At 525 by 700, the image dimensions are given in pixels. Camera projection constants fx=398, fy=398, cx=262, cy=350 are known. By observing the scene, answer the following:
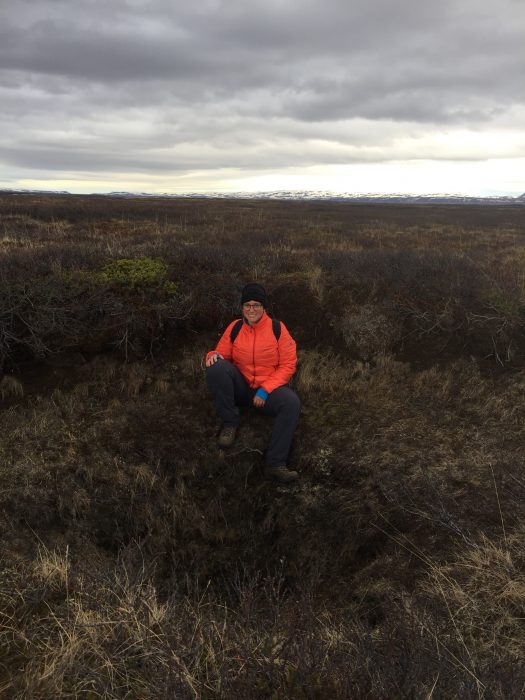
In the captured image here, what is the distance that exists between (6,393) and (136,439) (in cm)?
209

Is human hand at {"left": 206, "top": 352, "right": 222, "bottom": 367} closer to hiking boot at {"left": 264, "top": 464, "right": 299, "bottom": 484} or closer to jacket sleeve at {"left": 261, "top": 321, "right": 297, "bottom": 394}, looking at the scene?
jacket sleeve at {"left": 261, "top": 321, "right": 297, "bottom": 394}

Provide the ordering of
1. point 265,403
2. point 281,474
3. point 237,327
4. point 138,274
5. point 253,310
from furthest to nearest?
point 138,274 < point 237,327 < point 265,403 < point 253,310 < point 281,474

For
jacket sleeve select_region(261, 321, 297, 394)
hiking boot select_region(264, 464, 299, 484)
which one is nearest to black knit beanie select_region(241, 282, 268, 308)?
jacket sleeve select_region(261, 321, 297, 394)

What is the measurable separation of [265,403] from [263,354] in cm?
62

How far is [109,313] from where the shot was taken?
6.58 meters

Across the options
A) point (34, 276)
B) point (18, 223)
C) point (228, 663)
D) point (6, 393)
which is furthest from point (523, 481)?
point (18, 223)

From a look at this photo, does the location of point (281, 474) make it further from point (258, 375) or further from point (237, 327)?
point (237, 327)

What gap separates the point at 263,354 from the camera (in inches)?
198

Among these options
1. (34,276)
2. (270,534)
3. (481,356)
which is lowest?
(270,534)

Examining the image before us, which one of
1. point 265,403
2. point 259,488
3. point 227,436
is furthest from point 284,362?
point 259,488

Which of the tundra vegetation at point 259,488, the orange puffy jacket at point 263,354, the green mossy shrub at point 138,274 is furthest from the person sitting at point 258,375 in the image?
the green mossy shrub at point 138,274

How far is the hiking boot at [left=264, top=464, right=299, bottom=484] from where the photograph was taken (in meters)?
4.69

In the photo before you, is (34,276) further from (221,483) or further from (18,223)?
(18,223)

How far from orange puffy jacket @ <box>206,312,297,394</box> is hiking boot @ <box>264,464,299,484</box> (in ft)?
3.06
